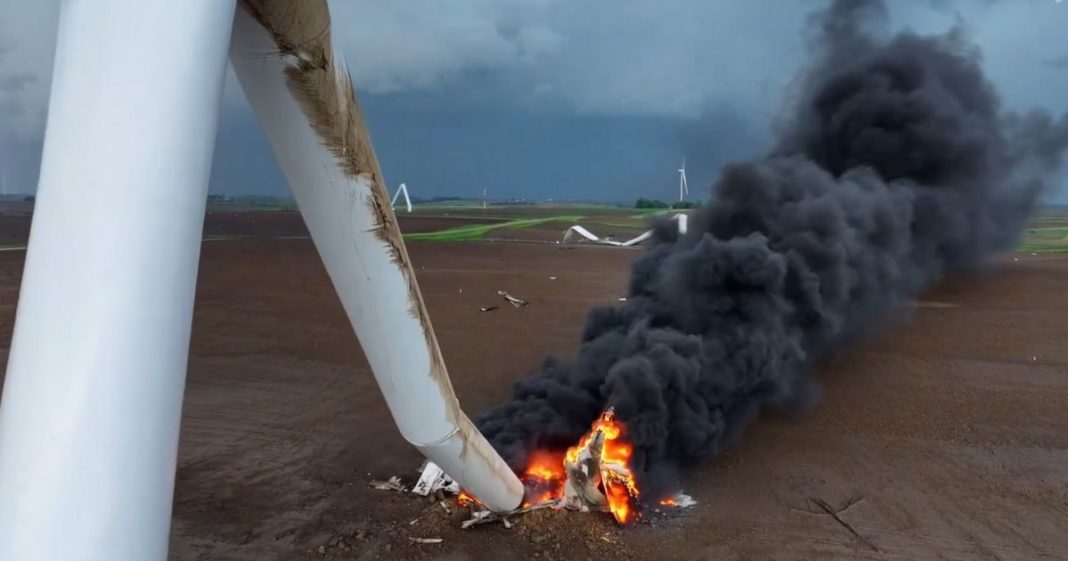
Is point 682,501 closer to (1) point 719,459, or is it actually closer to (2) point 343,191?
(1) point 719,459

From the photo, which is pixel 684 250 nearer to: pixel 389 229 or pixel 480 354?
pixel 480 354

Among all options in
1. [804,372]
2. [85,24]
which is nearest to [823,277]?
[804,372]

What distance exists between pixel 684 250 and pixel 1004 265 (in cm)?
2822

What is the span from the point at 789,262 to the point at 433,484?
348 inches

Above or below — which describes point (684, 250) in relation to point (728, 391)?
above

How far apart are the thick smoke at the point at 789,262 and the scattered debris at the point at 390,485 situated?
6.01 feet

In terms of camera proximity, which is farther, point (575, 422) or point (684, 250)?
point (684, 250)

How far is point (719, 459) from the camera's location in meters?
12.7

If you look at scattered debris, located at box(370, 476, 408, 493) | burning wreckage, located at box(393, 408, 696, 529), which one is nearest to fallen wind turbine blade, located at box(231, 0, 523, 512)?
burning wreckage, located at box(393, 408, 696, 529)

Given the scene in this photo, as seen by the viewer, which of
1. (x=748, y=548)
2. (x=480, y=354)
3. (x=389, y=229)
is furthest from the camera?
(x=480, y=354)

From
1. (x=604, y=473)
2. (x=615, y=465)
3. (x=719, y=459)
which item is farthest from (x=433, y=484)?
(x=719, y=459)

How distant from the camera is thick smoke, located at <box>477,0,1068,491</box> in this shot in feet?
38.8

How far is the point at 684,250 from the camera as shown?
15.3 meters

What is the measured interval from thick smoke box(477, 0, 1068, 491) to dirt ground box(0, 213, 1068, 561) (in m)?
1.36
